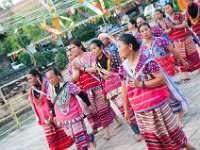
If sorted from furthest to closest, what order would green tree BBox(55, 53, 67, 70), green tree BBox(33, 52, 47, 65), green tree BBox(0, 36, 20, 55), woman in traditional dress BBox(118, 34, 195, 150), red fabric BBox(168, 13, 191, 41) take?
green tree BBox(0, 36, 20, 55), green tree BBox(33, 52, 47, 65), green tree BBox(55, 53, 67, 70), red fabric BBox(168, 13, 191, 41), woman in traditional dress BBox(118, 34, 195, 150)

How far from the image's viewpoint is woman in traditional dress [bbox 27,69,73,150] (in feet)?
16.5

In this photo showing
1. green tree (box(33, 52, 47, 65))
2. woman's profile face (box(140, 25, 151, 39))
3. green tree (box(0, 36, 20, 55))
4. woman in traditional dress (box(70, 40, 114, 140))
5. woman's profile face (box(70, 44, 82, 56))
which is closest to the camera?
woman's profile face (box(140, 25, 151, 39))

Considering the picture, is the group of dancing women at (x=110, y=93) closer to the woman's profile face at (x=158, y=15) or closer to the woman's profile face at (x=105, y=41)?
the woman's profile face at (x=105, y=41)

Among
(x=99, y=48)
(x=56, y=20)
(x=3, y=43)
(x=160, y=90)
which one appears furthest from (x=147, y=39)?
(x=3, y=43)

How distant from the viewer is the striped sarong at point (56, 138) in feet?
17.0

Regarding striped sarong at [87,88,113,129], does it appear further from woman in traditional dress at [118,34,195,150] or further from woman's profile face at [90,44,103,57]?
woman in traditional dress at [118,34,195,150]

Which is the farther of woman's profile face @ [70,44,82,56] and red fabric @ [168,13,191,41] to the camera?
red fabric @ [168,13,191,41]

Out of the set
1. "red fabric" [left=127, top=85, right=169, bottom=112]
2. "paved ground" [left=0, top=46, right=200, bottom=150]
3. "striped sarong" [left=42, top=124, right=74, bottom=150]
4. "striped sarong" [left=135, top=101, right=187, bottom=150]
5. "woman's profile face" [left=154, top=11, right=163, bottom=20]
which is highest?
"woman's profile face" [left=154, top=11, right=163, bottom=20]

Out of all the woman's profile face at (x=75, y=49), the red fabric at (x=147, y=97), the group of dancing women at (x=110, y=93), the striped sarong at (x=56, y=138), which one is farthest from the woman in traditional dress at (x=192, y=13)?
the red fabric at (x=147, y=97)

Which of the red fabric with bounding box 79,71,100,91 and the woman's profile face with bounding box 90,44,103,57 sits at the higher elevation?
the woman's profile face with bounding box 90,44,103,57

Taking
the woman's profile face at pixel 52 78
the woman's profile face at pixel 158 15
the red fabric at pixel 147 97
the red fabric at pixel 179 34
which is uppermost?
the woman's profile face at pixel 158 15

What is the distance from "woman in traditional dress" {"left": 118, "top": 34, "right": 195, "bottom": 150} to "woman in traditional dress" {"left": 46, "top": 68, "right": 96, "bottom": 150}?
1.47m

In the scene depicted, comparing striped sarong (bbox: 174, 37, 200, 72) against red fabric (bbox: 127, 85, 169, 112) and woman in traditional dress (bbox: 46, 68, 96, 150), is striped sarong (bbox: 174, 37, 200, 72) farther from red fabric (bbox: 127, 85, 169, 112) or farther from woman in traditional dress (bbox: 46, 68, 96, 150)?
red fabric (bbox: 127, 85, 169, 112)

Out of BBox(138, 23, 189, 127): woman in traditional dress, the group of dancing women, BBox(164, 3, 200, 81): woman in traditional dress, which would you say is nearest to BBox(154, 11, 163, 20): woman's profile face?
BBox(164, 3, 200, 81): woman in traditional dress
